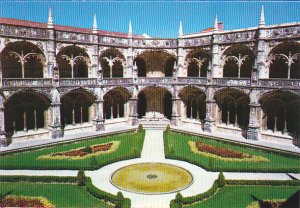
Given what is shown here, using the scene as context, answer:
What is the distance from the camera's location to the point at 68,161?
958 inches

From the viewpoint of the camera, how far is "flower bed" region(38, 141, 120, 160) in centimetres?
2539

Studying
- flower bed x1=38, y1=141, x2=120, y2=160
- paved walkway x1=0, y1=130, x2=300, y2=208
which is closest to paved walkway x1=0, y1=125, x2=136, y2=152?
flower bed x1=38, y1=141, x2=120, y2=160

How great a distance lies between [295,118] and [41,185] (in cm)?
2511

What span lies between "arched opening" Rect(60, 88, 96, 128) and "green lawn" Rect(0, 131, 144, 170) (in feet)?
16.1

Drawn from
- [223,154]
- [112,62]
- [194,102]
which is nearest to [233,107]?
[194,102]

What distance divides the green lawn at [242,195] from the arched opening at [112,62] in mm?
23212

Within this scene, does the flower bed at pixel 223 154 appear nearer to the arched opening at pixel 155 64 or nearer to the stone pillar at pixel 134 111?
the stone pillar at pixel 134 111

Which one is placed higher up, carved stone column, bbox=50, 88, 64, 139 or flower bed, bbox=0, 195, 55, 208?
carved stone column, bbox=50, 88, 64, 139

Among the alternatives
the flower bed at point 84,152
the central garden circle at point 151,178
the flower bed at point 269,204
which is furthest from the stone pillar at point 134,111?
the flower bed at point 269,204

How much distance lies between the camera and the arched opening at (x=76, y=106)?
34.2 m

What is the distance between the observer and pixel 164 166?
2359 cm

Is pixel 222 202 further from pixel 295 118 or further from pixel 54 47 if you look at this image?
pixel 54 47

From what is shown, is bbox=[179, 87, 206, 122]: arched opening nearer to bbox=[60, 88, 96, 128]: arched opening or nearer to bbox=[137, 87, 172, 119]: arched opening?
bbox=[137, 87, 172, 119]: arched opening

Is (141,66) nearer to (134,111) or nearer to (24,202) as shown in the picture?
Answer: (134,111)
